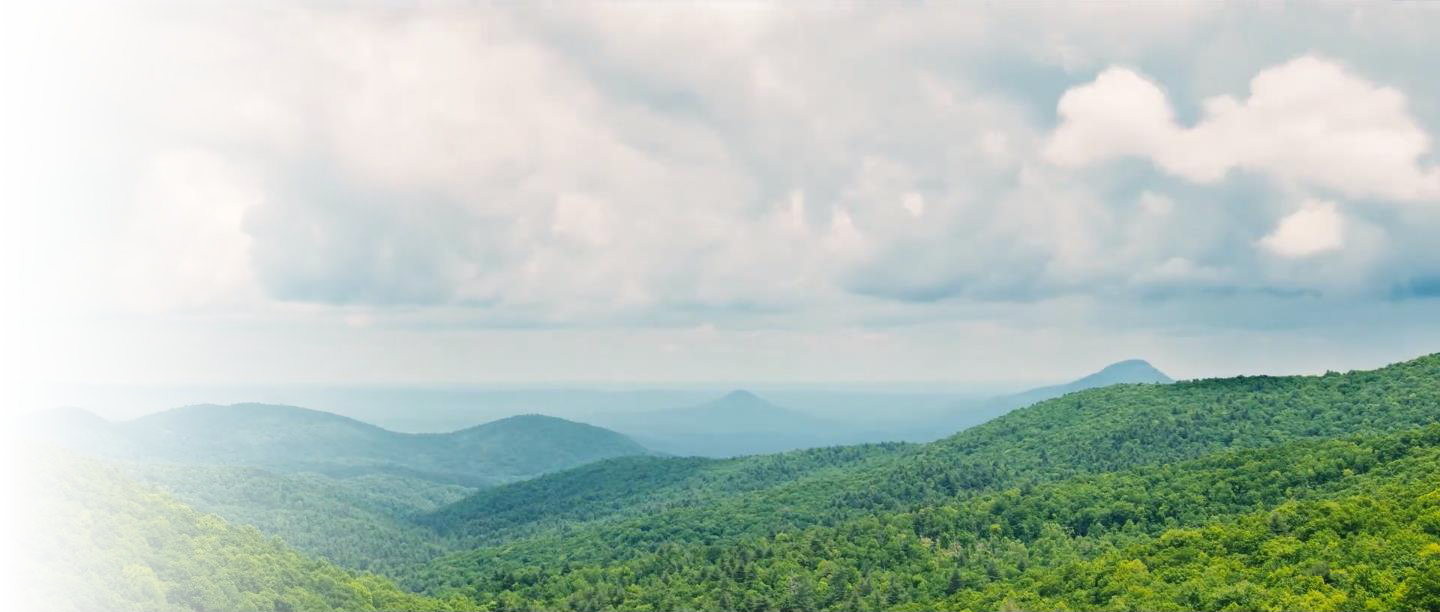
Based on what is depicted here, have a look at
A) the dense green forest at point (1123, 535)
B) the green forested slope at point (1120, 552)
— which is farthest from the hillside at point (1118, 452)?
the green forested slope at point (1120, 552)

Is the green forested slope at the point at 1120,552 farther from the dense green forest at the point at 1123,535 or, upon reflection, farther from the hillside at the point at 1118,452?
the hillside at the point at 1118,452

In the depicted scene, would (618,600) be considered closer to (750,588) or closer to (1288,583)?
(750,588)

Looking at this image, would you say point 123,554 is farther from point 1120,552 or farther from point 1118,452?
point 1118,452

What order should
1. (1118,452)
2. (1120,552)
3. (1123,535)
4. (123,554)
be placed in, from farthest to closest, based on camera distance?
(1118,452), (1123,535), (1120,552), (123,554)

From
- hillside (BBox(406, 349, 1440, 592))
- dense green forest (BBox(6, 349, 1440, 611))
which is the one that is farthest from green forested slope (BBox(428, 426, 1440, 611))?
hillside (BBox(406, 349, 1440, 592))

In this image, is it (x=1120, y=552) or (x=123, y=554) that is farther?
(x=1120, y=552)

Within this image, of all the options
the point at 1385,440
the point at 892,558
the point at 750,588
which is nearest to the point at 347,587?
the point at 750,588

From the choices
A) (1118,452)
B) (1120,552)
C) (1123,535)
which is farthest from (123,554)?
(1118,452)

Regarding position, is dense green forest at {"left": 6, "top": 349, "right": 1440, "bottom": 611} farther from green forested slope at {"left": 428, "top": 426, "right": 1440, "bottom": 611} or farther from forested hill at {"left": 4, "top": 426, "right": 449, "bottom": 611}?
forested hill at {"left": 4, "top": 426, "right": 449, "bottom": 611}
